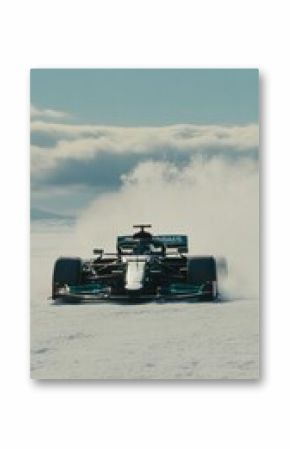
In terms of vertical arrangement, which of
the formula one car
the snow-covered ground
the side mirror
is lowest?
the snow-covered ground

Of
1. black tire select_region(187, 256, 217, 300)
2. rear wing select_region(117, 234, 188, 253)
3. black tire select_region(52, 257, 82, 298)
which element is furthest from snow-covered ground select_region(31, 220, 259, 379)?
rear wing select_region(117, 234, 188, 253)

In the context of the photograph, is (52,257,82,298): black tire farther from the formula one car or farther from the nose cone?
the nose cone

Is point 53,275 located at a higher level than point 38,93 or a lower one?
lower

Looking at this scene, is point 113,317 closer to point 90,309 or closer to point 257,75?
point 90,309
